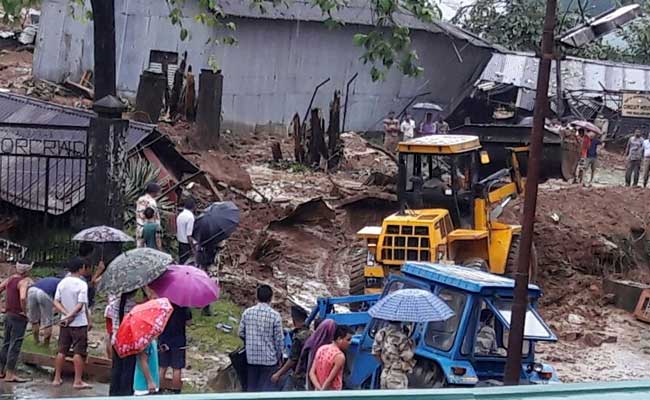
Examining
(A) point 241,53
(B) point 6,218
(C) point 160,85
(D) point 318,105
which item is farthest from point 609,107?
(B) point 6,218

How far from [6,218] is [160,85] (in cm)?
911

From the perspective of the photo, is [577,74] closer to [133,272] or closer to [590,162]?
[590,162]

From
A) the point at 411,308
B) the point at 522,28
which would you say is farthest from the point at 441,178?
the point at 522,28

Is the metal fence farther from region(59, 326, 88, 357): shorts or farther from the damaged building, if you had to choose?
region(59, 326, 88, 357): shorts

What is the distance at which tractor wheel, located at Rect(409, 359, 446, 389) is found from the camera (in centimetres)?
958

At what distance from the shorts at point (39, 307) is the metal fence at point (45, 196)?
3.99 meters

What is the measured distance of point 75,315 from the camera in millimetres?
10062

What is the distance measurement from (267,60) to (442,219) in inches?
688

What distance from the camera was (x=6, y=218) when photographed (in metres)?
14.9

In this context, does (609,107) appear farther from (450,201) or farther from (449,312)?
(449,312)

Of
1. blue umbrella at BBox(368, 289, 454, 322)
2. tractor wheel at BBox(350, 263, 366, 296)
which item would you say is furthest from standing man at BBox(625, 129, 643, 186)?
blue umbrella at BBox(368, 289, 454, 322)

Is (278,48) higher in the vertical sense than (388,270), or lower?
higher

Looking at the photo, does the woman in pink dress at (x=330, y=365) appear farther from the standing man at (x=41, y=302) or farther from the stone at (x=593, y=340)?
Answer: the stone at (x=593, y=340)

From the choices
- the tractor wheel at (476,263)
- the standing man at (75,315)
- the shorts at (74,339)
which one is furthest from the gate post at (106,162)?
the tractor wheel at (476,263)
